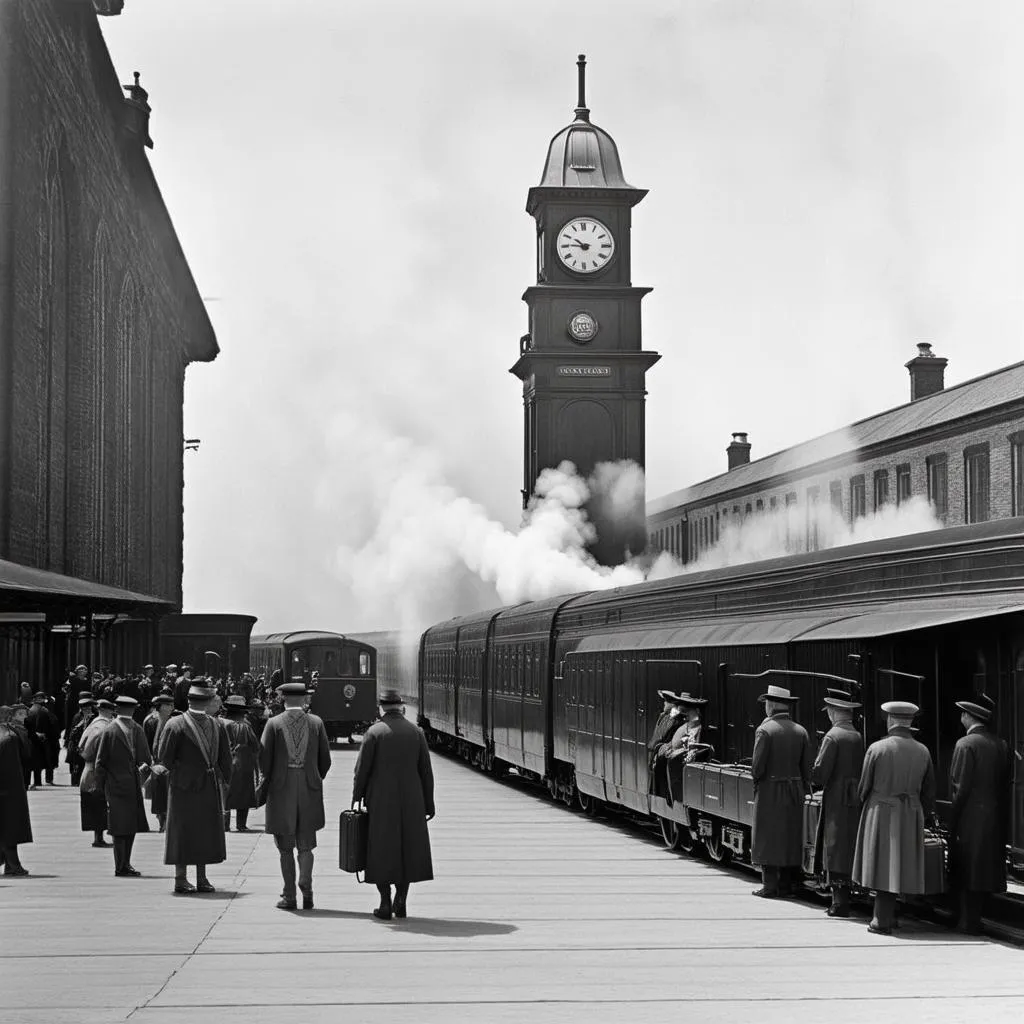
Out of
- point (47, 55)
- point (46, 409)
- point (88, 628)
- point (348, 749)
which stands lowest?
point (348, 749)

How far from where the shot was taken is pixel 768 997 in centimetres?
964

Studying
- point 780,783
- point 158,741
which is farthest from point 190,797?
point 780,783

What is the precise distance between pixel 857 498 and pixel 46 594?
1738 inches

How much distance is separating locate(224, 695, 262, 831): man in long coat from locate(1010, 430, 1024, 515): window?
32304mm

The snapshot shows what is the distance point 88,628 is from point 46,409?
8156 millimetres

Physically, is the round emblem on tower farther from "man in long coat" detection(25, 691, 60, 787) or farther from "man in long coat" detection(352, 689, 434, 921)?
"man in long coat" detection(352, 689, 434, 921)

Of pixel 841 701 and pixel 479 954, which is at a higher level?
pixel 841 701

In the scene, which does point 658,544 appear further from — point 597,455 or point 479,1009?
point 479,1009

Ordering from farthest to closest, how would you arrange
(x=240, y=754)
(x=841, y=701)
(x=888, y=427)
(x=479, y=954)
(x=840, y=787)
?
1. (x=888, y=427)
2. (x=240, y=754)
3. (x=841, y=701)
4. (x=840, y=787)
5. (x=479, y=954)

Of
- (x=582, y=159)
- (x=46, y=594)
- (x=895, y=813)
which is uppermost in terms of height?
(x=582, y=159)

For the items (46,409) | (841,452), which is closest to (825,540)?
(841,452)

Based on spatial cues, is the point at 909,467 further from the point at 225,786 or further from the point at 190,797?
the point at 190,797

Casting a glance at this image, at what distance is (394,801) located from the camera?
12.5 meters

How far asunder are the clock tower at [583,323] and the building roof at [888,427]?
5962mm
